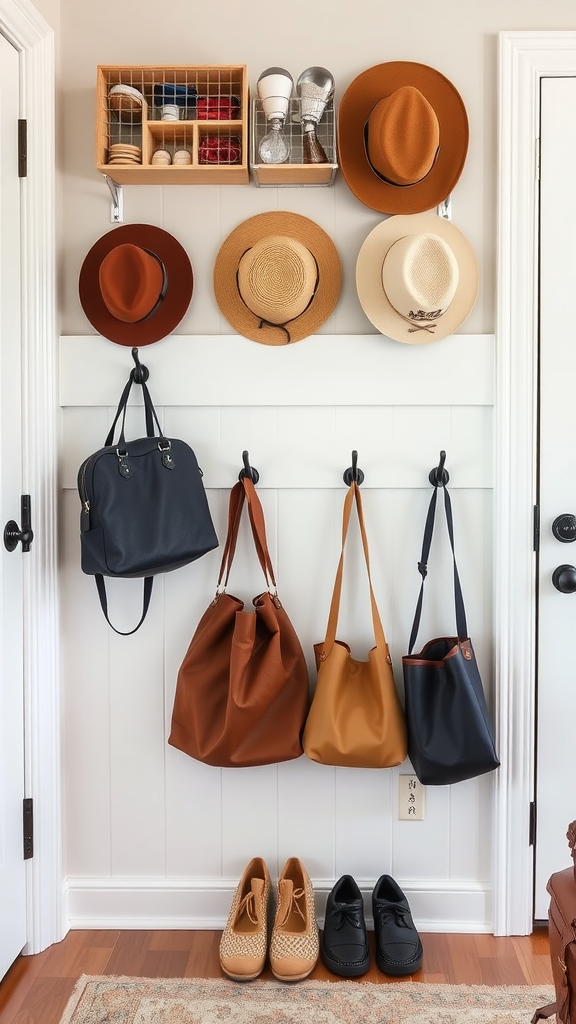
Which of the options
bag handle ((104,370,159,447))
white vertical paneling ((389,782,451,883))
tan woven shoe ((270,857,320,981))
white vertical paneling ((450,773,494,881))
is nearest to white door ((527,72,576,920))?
white vertical paneling ((450,773,494,881))

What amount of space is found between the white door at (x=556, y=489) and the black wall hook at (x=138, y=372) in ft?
3.11

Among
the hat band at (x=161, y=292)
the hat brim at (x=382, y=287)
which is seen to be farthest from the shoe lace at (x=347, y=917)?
the hat band at (x=161, y=292)

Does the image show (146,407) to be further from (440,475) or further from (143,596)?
(440,475)

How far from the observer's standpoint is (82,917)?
184 centimetres

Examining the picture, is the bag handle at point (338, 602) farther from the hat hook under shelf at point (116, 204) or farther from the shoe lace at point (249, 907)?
the hat hook under shelf at point (116, 204)

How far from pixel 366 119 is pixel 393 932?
187cm

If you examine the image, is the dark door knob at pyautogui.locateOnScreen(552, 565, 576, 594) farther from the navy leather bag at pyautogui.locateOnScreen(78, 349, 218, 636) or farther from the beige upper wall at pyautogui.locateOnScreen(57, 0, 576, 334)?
the navy leather bag at pyautogui.locateOnScreen(78, 349, 218, 636)

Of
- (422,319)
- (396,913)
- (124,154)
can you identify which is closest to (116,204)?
(124,154)

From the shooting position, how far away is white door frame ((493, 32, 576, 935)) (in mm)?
1699

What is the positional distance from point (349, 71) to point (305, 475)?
3.14 ft

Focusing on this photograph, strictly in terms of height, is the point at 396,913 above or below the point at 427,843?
below

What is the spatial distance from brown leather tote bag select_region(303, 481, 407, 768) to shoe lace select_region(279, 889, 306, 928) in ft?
1.13

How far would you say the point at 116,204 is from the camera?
5.77ft

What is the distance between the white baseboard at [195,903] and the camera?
71.4 inches
